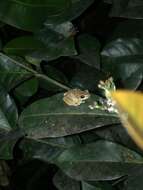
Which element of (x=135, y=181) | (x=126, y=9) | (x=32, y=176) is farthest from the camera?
(x=32, y=176)

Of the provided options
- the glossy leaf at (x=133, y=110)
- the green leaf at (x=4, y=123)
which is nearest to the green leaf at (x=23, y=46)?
the green leaf at (x=4, y=123)

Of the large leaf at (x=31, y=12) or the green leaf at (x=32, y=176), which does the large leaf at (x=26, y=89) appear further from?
the green leaf at (x=32, y=176)

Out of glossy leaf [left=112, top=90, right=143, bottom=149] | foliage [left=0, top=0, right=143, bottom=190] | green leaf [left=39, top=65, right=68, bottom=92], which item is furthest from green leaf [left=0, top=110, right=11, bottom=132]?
glossy leaf [left=112, top=90, right=143, bottom=149]

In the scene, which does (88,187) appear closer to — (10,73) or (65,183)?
(65,183)

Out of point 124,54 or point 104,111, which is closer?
point 104,111

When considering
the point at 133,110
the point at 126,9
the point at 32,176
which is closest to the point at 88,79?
the point at 126,9

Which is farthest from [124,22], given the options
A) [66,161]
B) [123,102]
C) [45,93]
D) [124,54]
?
[123,102]

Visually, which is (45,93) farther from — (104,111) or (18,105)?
(104,111)
